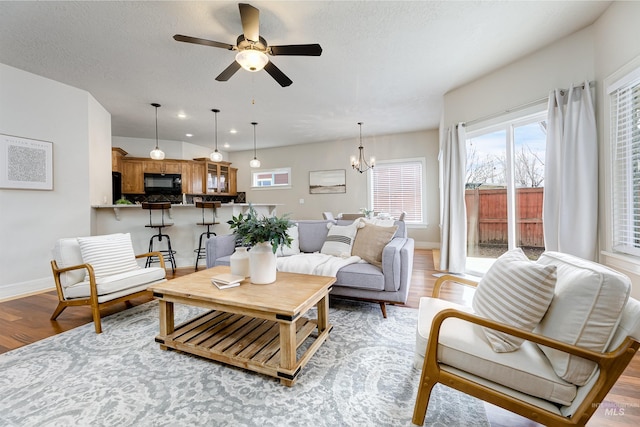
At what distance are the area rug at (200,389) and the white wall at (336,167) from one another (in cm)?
464

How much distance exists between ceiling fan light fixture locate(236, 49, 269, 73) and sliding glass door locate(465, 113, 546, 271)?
10.1ft

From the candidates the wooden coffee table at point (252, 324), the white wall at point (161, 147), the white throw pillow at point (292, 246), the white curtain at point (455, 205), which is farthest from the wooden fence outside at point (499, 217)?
the white wall at point (161, 147)

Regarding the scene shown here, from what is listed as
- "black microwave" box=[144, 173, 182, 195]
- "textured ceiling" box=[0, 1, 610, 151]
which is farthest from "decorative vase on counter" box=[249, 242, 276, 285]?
"black microwave" box=[144, 173, 182, 195]

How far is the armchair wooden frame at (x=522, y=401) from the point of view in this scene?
92 centimetres

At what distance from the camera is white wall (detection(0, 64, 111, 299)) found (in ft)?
10.1

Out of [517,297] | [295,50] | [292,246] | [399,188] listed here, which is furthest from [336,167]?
[517,297]

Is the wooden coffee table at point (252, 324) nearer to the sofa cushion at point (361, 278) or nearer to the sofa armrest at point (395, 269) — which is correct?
the sofa cushion at point (361, 278)

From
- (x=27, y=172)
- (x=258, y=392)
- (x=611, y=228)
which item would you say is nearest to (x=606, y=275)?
(x=258, y=392)

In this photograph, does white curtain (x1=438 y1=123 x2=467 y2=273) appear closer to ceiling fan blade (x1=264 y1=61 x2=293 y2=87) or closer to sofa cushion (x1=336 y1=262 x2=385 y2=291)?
sofa cushion (x1=336 y1=262 x2=385 y2=291)

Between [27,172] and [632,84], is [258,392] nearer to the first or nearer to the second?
[632,84]

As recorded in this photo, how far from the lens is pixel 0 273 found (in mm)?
3043

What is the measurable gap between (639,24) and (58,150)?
20.1ft

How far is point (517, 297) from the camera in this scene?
46.8 inches

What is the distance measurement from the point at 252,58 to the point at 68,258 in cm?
245
